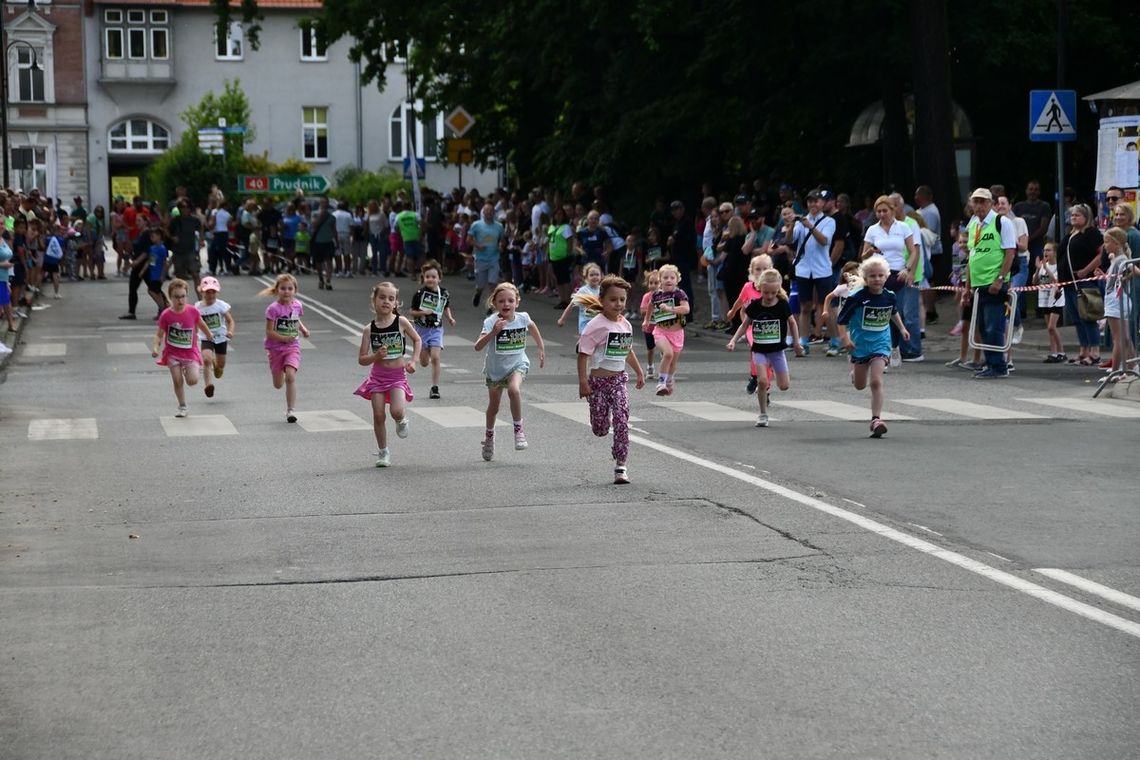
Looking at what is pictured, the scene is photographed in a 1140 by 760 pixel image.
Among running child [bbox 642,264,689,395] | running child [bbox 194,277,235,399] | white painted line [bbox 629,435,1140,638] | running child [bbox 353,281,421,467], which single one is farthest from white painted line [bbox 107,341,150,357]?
white painted line [bbox 629,435,1140,638]

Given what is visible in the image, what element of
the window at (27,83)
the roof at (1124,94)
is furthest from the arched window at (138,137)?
the roof at (1124,94)

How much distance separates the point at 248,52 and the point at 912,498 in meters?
72.4

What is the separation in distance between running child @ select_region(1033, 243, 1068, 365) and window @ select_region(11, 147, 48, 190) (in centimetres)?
5722

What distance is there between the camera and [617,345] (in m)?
12.9

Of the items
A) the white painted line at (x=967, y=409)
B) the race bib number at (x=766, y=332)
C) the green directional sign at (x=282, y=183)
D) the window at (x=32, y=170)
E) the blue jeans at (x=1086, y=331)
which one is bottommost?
the white painted line at (x=967, y=409)

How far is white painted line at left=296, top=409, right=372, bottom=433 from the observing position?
17.1 metres

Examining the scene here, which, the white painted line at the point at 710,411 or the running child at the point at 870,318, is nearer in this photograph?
the running child at the point at 870,318

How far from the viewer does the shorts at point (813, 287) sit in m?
24.6

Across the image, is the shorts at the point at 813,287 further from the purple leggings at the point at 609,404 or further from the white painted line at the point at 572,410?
the purple leggings at the point at 609,404

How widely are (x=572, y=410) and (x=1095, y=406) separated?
482cm

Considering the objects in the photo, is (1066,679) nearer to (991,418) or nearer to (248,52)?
(991,418)

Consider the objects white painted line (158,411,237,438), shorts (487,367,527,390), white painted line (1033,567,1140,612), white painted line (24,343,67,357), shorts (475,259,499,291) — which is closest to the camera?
white painted line (1033,567,1140,612)

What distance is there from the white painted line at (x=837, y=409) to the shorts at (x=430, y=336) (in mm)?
3498

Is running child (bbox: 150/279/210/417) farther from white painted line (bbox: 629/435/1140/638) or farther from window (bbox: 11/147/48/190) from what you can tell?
window (bbox: 11/147/48/190)
